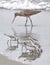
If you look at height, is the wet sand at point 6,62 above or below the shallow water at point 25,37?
below

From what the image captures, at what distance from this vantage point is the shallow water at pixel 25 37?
541cm

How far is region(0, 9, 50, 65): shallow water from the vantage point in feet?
17.7

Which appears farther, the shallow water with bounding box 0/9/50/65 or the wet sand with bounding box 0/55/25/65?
the shallow water with bounding box 0/9/50/65

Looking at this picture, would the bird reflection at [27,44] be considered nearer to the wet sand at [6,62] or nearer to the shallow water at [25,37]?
the shallow water at [25,37]

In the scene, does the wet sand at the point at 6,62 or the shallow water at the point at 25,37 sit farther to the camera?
the shallow water at the point at 25,37

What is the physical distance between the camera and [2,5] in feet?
46.4

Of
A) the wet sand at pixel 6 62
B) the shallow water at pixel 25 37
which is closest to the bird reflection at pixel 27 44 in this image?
the shallow water at pixel 25 37

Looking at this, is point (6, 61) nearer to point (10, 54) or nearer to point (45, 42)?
point (10, 54)

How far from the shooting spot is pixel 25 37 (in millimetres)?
7172

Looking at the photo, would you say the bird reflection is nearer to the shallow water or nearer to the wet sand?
the shallow water


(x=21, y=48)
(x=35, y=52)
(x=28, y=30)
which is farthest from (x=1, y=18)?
(x=35, y=52)

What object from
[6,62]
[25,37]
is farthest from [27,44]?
[6,62]

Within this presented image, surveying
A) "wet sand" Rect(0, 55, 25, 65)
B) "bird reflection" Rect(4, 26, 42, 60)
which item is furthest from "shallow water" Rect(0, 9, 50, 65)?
"wet sand" Rect(0, 55, 25, 65)

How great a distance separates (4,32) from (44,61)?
2689 millimetres
